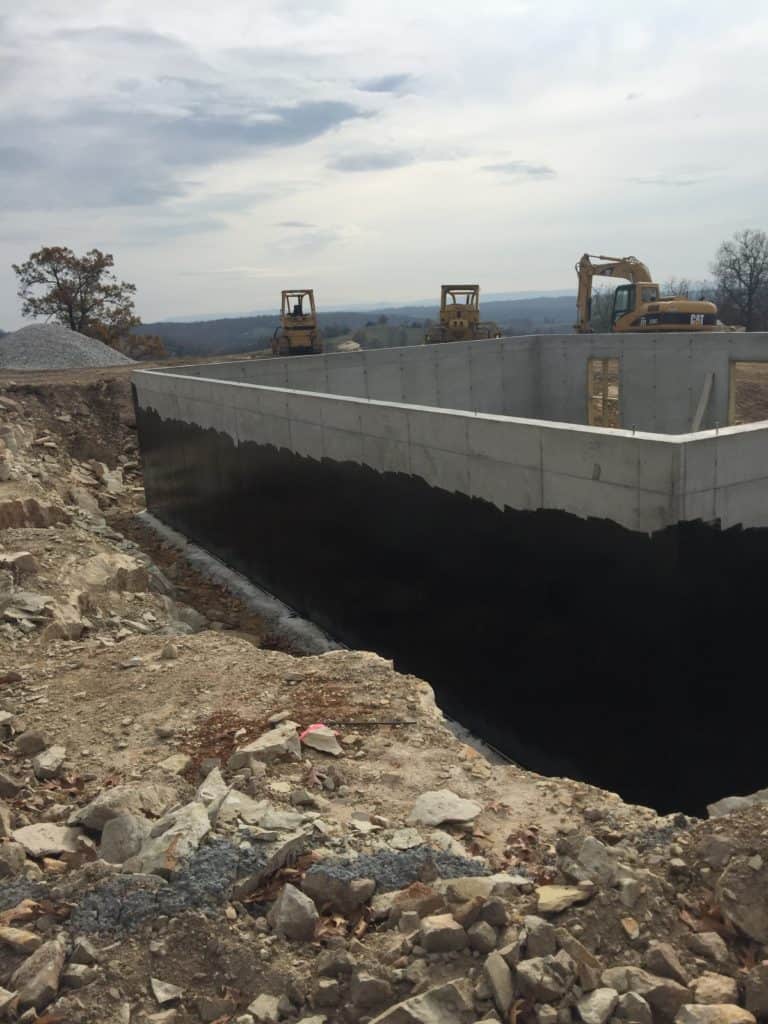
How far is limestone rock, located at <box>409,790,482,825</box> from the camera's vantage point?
4680mm

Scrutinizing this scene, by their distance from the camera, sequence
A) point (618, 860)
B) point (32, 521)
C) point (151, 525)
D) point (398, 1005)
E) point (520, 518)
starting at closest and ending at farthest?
point (398, 1005)
point (618, 860)
point (520, 518)
point (32, 521)
point (151, 525)

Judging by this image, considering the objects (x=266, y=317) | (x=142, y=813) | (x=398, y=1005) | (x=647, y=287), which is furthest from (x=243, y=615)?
(x=266, y=317)

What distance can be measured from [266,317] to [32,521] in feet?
313

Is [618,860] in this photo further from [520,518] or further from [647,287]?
[647,287]

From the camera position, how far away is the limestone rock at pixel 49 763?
212 inches

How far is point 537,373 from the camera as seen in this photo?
1908 cm

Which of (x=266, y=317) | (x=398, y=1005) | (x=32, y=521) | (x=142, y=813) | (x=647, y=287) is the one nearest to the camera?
(x=398, y=1005)

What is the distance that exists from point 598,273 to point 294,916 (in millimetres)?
25737

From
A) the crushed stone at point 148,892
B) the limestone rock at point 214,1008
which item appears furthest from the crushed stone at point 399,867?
the limestone rock at point 214,1008

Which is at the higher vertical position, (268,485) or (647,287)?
(647,287)

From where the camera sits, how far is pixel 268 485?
12.0m

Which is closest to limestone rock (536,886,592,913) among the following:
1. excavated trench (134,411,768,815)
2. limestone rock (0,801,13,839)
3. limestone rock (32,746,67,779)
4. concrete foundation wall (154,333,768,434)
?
limestone rock (0,801,13,839)

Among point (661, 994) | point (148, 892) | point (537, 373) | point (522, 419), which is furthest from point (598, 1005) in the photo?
point (537, 373)

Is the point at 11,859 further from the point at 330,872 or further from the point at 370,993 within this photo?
the point at 370,993
